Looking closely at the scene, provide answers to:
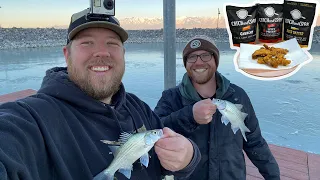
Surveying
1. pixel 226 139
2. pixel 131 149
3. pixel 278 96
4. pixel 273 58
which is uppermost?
pixel 273 58

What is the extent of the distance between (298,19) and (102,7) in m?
1.57

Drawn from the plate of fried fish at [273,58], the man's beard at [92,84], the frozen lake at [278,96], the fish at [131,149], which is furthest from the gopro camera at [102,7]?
the frozen lake at [278,96]

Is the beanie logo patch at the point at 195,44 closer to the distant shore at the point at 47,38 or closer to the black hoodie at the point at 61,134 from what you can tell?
the black hoodie at the point at 61,134

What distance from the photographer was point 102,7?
147 cm

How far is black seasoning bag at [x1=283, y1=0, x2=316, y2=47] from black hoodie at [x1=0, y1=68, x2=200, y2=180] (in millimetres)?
1461

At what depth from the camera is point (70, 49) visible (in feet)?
5.32

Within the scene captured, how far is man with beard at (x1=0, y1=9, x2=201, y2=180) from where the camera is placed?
1021 mm

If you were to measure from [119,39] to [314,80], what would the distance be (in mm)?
8287

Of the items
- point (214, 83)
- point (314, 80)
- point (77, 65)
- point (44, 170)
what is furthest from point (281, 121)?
point (44, 170)

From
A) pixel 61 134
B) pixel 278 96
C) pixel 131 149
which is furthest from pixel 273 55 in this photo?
pixel 278 96

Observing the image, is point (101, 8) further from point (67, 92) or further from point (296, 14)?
point (296, 14)

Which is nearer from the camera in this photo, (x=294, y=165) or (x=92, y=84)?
(x=92, y=84)

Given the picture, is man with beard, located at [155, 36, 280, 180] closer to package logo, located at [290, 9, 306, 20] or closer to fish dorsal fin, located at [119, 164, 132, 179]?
package logo, located at [290, 9, 306, 20]

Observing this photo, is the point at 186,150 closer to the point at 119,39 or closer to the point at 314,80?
the point at 119,39
